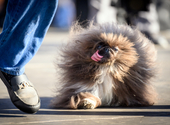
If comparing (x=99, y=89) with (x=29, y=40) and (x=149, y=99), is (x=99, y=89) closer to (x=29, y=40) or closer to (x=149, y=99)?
(x=149, y=99)

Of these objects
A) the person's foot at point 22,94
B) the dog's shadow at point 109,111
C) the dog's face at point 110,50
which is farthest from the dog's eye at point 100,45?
the person's foot at point 22,94

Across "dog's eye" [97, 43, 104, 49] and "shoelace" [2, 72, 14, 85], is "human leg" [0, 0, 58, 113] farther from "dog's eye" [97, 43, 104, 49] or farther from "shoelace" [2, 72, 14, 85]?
"dog's eye" [97, 43, 104, 49]

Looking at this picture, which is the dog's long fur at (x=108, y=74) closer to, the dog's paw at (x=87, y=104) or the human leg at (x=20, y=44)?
the dog's paw at (x=87, y=104)

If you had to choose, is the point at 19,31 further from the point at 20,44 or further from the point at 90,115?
the point at 90,115

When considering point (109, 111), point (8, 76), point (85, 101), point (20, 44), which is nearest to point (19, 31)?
point (20, 44)

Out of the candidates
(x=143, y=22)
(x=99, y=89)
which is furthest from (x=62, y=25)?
(x=99, y=89)

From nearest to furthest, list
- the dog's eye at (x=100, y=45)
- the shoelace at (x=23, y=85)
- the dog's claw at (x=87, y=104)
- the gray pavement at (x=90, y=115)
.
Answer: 1. the gray pavement at (x=90, y=115)
2. the shoelace at (x=23, y=85)
3. the dog's claw at (x=87, y=104)
4. the dog's eye at (x=100, y=45)

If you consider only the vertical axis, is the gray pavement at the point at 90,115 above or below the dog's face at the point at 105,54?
below

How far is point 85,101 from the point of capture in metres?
2.63

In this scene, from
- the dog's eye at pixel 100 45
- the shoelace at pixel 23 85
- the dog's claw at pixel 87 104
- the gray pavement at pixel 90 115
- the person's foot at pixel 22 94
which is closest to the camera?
the gray pavement at pixel 90 115

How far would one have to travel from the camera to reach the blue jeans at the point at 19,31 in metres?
2.35

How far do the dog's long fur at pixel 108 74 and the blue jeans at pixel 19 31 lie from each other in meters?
0.54

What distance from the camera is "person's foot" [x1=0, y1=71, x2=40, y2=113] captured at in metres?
2.30

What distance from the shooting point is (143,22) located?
8523mm
